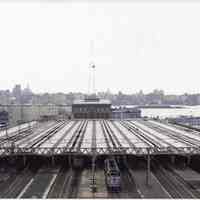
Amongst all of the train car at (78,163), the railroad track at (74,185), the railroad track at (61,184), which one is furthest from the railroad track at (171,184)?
the railroad track at (61,184)

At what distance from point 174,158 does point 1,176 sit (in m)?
26.2

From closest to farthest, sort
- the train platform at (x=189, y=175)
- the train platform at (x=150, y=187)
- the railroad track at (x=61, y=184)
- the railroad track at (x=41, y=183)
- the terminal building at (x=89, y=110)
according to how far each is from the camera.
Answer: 1. the railroad track at (x=41, y=183)
2. the railroad track at (x=61, y=184)
3. the train platform at (x=150, y=187)
4. the train platform at (x=189, y=175)
5. the terminal building at (x=89, y=110)

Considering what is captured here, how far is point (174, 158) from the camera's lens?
1905 inches

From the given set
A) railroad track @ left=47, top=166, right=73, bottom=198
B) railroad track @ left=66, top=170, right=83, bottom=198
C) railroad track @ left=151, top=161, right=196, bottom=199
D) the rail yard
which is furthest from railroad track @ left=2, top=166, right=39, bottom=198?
railroad track @ left=151, top=161, right=196, bottom=199

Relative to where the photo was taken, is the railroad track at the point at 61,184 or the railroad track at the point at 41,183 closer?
the railroad track at the point at 41,183

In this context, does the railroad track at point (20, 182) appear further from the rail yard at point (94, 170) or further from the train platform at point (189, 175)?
the train platform at point (189, 175)

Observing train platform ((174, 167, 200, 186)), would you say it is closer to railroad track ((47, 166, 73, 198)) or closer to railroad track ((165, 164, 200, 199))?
railroad track ((165, 164, 200, 199))

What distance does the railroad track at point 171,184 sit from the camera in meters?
33.1

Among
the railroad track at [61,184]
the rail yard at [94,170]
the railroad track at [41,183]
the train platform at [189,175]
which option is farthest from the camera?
the train platform at [189,175]

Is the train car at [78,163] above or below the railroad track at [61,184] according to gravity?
above

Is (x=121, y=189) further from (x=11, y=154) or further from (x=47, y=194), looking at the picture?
(x=11, y=154)

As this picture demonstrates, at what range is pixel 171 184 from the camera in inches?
1443

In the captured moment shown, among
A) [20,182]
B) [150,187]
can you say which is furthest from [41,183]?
[150,187]

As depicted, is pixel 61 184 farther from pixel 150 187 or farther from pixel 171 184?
pixel 171 184
